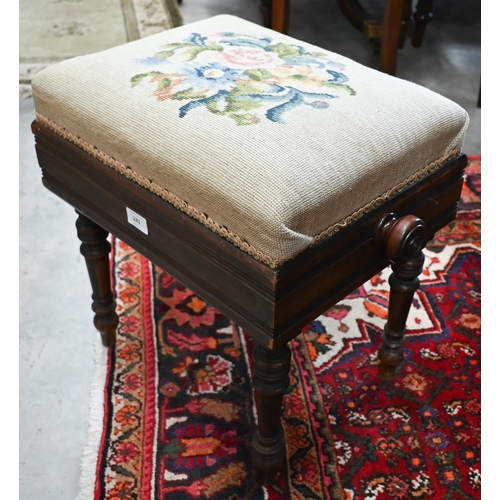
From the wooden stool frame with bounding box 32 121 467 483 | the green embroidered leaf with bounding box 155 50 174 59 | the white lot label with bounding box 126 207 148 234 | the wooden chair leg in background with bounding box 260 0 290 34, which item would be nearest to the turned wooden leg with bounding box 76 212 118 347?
the wooden stool frame with bounding box 32 121 467 483

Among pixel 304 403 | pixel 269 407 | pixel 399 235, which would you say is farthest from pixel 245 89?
pixel 304 403

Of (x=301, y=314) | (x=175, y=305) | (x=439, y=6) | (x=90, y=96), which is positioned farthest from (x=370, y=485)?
(x=439, y=6)

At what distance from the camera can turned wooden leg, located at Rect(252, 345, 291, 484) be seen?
0.81 meters

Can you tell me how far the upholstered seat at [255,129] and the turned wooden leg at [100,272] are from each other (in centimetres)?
18

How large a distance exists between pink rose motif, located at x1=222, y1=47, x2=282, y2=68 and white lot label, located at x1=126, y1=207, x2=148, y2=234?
0.26 m

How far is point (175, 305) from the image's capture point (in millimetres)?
1273

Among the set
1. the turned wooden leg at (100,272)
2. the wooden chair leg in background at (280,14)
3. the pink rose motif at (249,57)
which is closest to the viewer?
the pink rose motif at (249,57)

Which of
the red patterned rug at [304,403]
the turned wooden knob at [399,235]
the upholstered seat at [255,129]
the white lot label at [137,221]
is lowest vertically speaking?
the red patterned rug at [304,403]

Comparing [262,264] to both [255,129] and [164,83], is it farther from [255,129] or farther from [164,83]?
[164,83]

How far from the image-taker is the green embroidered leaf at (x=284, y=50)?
96 centimetres

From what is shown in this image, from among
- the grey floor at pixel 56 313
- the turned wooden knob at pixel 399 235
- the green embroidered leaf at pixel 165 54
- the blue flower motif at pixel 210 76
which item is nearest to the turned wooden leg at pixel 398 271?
the turned wooden knob at pixel 399 235

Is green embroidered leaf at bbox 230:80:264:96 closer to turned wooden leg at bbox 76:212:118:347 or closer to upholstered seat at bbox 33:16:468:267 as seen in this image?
upholstered seat at bbox 33:16:468:267

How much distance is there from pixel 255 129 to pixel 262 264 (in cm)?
16

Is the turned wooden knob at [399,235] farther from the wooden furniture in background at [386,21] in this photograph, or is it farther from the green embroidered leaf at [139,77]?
the wooden furniture in background at [386,21]
